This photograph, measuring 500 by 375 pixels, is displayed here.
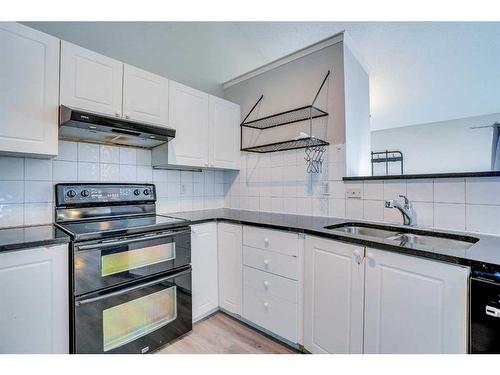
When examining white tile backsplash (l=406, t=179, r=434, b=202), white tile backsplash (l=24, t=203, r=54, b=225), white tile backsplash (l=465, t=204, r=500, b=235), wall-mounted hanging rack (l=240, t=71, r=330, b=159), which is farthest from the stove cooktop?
white tile backsplash (l=465, t=204, r=500, b=235)

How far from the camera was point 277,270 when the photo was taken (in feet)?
5.51

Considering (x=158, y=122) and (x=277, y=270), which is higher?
(x=158, y=122)

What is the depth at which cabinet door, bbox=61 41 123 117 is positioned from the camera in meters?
1.50

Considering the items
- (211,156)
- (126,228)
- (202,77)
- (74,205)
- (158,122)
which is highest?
(202,77)

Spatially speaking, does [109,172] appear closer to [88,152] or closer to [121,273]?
[88,152]

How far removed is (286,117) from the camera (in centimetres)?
230

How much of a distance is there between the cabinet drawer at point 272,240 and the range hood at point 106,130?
0.95 metres

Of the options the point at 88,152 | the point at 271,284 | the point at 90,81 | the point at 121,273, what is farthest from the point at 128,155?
the point at 271,284

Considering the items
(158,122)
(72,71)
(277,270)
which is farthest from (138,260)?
(72,71)

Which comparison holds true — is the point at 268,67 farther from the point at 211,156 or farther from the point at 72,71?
the point at 72,71

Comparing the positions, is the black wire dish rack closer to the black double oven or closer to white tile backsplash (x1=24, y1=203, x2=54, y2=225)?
the black double oven

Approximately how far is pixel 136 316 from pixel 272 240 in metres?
0.97

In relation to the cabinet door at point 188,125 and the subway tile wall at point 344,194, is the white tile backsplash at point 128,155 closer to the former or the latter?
the cabinet door at point 188,125
